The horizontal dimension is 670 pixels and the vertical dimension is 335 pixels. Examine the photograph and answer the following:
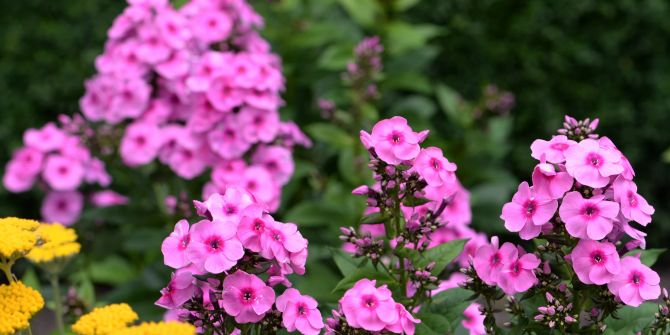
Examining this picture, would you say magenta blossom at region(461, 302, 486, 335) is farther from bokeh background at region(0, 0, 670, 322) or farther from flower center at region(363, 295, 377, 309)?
bokeh background at region(0, 0, 670, 322)

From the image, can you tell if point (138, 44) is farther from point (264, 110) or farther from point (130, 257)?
point (130, 257)

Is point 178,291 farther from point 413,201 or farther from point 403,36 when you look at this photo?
point 403,36

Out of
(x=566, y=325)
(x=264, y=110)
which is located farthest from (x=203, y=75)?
(x=566, y=325)

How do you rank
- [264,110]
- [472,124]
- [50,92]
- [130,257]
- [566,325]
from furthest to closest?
[50,92], [472,124], [130,257], [264,110], [566,325]

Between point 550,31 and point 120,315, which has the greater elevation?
point 550,31

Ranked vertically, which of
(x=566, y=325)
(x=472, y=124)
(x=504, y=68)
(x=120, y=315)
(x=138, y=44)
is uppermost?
(x=504, y=68)

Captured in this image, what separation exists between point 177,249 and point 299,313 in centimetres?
26

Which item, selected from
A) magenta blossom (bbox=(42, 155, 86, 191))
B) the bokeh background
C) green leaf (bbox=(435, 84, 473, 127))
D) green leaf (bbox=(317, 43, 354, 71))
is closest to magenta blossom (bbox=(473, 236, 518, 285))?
magenta blossom (bbox=(42, 155, 86, 191))

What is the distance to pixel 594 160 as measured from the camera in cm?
171

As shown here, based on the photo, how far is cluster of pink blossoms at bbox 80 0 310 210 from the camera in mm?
A: 3152

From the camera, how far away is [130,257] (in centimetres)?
445

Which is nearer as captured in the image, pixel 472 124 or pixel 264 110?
pixel 264 110

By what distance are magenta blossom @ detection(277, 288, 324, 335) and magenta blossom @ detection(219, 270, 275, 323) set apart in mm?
36

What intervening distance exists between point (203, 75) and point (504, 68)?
2.59m
